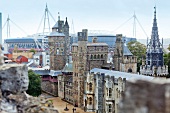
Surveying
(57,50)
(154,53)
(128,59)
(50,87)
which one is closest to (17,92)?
(128,59)

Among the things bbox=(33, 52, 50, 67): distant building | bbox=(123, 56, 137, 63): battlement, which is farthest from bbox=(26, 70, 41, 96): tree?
bbox=(33, 52, 50, 67): distant building

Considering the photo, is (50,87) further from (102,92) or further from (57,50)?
(102,92)

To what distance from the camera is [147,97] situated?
661cm

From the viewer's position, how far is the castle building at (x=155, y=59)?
169 ft

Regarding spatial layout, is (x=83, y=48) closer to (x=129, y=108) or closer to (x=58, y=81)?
(x=58, y=81)

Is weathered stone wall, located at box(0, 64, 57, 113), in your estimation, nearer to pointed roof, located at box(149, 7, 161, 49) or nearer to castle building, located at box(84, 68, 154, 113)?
castle building, located at box(84, 68, 154, 113)

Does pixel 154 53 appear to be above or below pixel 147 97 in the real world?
above

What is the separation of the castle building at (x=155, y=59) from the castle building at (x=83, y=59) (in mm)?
7240

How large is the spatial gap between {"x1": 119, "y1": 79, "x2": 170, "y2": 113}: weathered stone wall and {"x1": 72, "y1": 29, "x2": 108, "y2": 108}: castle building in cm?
4177

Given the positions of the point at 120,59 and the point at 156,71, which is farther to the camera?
the point at 120,59

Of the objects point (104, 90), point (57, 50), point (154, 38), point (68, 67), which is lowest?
point (104, 90)

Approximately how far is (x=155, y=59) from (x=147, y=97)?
156ft

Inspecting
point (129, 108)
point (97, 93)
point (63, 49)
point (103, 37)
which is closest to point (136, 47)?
point (63, 49)

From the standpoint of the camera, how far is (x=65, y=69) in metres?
58.9
